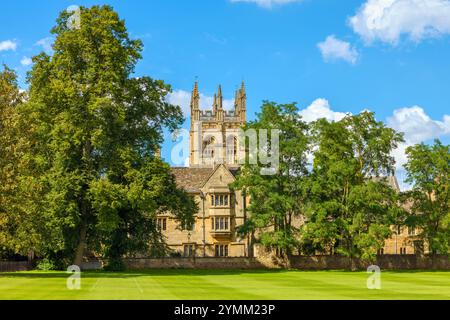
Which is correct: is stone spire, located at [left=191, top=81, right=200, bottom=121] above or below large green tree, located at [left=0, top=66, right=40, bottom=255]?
above

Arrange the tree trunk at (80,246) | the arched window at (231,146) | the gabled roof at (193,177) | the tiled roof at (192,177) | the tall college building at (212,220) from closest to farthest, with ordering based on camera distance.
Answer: the tree trunk at (80,246), the tall college building at (212,220), the gabled roof at (193,177), the tiled roof at (192,177), the arched window at (231,146)

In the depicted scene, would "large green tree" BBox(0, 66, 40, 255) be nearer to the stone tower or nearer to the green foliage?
the green foliage

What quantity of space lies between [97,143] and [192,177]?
31.3m

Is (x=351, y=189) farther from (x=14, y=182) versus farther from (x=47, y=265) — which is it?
(x=14, y=182)

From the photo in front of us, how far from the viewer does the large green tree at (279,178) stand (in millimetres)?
61688

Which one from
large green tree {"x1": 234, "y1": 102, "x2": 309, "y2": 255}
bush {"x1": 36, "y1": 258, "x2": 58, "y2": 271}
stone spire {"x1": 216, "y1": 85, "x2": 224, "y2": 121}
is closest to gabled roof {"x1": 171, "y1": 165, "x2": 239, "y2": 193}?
large green tree {"x1": 234, "y1": 102, "x2": 309, "y2": 255}

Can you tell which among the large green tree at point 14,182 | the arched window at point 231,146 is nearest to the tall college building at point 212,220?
the large green tree at point 14,182

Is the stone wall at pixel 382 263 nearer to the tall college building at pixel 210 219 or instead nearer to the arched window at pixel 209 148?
the tall college building at pixel 210 219

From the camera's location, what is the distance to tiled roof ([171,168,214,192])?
251 ft

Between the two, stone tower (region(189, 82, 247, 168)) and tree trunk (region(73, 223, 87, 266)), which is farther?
stone tower (region(189, 82, 247, 168))

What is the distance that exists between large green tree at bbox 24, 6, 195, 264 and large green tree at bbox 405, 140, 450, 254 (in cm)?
2547

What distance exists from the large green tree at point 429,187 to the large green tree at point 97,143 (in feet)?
83.6
